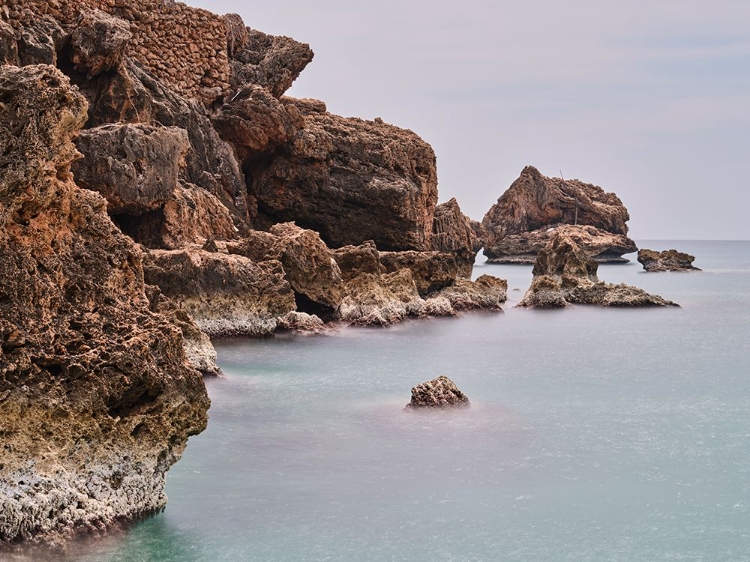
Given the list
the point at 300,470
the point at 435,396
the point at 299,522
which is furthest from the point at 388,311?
the point at 299,522

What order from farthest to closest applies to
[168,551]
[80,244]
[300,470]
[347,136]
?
[347,136] → [300,470] → [80,244] → [168,551]

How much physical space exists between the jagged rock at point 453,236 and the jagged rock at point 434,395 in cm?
2641

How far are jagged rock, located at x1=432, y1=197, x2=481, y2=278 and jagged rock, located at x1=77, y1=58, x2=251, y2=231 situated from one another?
31.3ft

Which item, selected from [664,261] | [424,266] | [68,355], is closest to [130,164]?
[424,266]

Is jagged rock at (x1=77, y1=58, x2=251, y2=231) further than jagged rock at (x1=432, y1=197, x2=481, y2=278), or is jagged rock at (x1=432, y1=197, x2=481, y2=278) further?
jagged rock at (x1=432, y1=197, x2=481, y2=278)

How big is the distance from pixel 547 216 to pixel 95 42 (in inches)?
2712

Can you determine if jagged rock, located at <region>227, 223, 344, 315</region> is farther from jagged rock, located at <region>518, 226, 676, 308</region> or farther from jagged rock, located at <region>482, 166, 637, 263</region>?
jagged rock, located at <region>482, 166, 637, 263</region>

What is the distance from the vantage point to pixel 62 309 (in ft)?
30.2

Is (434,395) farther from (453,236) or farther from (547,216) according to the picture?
(547,216)

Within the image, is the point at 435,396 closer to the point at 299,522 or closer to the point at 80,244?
the point at 299,522

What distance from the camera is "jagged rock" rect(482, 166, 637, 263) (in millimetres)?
91625

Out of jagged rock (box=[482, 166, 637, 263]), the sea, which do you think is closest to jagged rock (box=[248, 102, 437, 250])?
the sea

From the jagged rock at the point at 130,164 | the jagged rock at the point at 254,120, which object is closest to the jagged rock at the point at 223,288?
the jagged rock at the point at 130,164

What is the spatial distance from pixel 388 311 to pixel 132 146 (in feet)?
31.4
